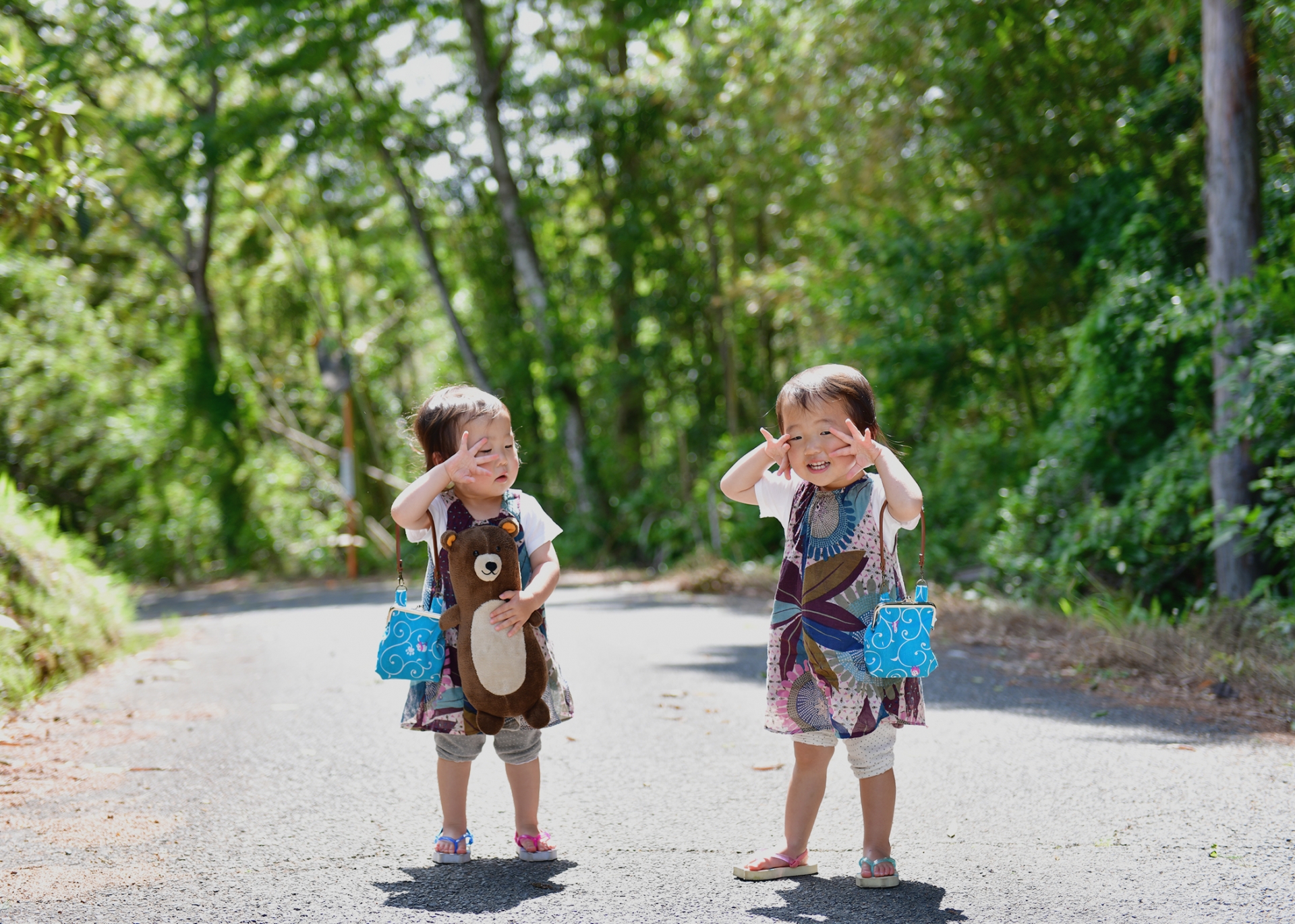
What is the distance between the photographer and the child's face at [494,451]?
3.37 metres

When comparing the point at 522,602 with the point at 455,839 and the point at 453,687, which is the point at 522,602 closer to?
the point at 453,687

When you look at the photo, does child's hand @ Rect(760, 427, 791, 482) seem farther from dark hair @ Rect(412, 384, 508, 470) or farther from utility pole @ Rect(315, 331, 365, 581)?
utility pole @ Rect(315, 331, 365, 581)

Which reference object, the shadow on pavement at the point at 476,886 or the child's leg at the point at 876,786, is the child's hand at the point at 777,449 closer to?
the child's leg at the point at 876,786

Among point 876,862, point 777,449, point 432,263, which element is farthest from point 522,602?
point 432,263

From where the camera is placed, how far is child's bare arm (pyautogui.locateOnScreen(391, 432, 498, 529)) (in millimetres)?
3309

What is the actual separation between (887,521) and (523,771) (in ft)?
4.32

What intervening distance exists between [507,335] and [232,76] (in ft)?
19.1

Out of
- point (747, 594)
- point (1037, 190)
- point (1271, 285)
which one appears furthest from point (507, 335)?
point (1271, 285)

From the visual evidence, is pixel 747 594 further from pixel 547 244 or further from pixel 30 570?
pixel 547 244

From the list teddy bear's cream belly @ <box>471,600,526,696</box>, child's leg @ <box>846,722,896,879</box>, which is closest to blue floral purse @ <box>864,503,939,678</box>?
child's leg @ <box>846,722,896,879</box>

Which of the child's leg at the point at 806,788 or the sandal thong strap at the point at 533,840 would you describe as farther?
the sandal thong strap at the point at 533,840

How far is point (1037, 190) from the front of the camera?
10906 mm

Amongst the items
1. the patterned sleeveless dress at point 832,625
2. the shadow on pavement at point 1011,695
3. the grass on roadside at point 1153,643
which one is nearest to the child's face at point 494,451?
the patterned sleeveless dress at point 832,625

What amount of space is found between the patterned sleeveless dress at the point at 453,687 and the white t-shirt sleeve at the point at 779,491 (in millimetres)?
745
